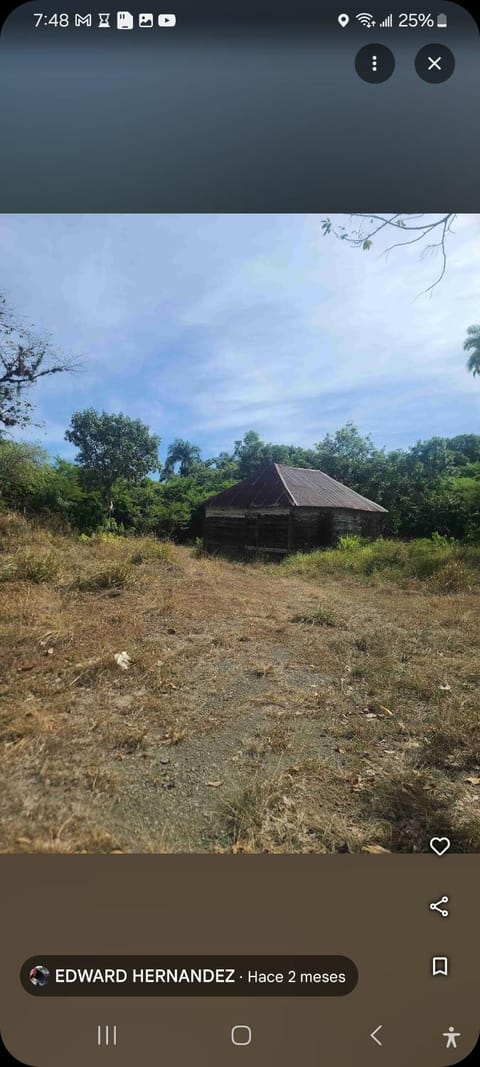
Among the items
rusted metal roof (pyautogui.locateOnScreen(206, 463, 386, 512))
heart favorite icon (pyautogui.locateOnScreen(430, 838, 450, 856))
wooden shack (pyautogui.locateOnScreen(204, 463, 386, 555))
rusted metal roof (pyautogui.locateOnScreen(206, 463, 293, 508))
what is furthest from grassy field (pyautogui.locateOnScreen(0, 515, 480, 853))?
rusted metal roof (pyautogui.locateOnScreen(206, 463, 293, 508))

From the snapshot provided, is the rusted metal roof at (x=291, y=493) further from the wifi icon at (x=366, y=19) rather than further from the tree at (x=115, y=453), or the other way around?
the wifi icon at (x=366, y=19)

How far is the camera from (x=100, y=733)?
214 cm

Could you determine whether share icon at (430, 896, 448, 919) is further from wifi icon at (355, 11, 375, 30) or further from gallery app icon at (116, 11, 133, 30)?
gallery app icon at (116, 11, 133, 30)

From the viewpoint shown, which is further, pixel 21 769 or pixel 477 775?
pixel 477 775

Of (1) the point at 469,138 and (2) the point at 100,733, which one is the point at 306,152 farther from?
(2) the point at 100,733

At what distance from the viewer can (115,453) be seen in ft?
16.5

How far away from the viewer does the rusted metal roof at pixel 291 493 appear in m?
9.14

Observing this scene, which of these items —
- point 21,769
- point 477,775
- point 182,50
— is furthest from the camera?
point 477,775

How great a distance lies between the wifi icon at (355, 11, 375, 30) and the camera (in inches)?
46.3

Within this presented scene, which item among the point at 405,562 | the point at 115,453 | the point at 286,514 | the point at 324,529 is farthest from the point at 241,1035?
the point at 286,514

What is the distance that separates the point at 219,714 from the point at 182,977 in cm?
157

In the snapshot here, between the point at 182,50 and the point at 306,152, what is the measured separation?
1.72 feet

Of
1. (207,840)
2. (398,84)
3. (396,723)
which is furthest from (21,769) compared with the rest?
(398,84)

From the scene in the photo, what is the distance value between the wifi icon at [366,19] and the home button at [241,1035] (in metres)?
2.98
